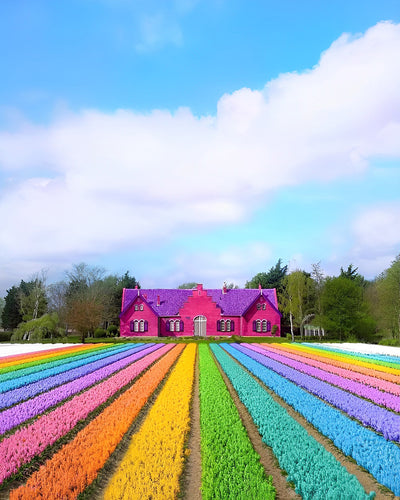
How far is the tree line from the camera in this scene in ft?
161

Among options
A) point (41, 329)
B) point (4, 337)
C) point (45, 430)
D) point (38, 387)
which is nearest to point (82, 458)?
point (45, 430)

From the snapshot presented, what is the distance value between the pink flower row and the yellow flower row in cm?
169

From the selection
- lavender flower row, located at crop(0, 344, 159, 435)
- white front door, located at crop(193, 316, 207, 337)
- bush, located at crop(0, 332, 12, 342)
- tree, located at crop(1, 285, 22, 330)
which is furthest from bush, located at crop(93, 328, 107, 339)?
lavender flower row, located at crop(0, 344, 159, 435)

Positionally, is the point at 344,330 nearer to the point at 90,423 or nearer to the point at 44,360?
the point at 44,360

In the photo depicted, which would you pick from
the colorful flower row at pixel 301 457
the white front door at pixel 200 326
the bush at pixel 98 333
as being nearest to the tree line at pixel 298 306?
the bush at pixel 98 333

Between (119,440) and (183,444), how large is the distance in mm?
1309

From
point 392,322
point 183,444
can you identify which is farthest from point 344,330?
point 183,444

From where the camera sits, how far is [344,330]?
170ft

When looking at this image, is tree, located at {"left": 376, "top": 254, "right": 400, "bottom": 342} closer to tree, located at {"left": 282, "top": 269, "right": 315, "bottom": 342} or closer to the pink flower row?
tree, located at {"left": 282, "top": 269, "right": 315, "bottom": 342}

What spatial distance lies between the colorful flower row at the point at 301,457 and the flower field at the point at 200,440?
0.07 feet

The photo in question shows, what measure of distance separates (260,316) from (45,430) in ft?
164

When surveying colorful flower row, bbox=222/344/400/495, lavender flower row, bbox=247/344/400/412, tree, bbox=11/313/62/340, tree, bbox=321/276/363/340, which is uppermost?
tree, bbox=321/276/363/340

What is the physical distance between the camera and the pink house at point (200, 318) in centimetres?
A: 5650

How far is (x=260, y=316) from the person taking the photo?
57.2m
